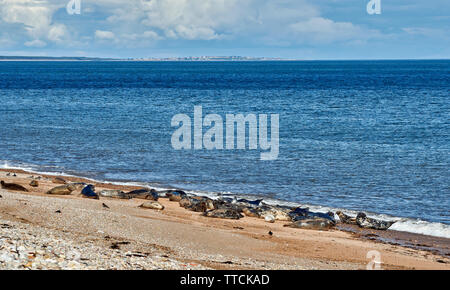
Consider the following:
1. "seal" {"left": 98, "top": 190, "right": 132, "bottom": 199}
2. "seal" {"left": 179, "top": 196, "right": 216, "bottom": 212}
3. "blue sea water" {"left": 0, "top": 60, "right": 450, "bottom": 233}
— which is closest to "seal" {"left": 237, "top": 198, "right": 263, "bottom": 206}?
"seal" {"left": 179, "top": 196, "right": 216, "bottom": 212}

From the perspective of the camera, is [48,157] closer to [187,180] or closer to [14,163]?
[14,163]

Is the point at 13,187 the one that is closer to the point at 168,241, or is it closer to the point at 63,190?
the point at 63,190

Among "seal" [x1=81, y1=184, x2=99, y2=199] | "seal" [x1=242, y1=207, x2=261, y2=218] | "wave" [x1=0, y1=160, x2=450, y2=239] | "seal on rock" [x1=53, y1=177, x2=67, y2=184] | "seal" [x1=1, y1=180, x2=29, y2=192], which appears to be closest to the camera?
"wave" [x1=0, y1=160, x2=450, y2=239]

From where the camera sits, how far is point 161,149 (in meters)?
33.8

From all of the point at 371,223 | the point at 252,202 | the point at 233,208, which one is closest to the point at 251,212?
the point at 233,208

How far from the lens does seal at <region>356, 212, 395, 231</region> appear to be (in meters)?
18.8

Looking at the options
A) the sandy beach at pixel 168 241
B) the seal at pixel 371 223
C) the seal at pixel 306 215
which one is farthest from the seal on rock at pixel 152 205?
the seal at pixel 371 223

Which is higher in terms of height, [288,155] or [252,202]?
[288,155]

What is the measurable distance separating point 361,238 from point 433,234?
2.48 meters

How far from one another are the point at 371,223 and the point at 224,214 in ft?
15.9

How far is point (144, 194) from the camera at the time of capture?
2227 cm

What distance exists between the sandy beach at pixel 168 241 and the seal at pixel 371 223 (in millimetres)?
370

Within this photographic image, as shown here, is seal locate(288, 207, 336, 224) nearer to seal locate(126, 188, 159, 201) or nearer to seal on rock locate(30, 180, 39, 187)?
seal locate(126, 188, 159, 201)

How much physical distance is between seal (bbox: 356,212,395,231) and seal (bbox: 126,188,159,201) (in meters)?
7.61
